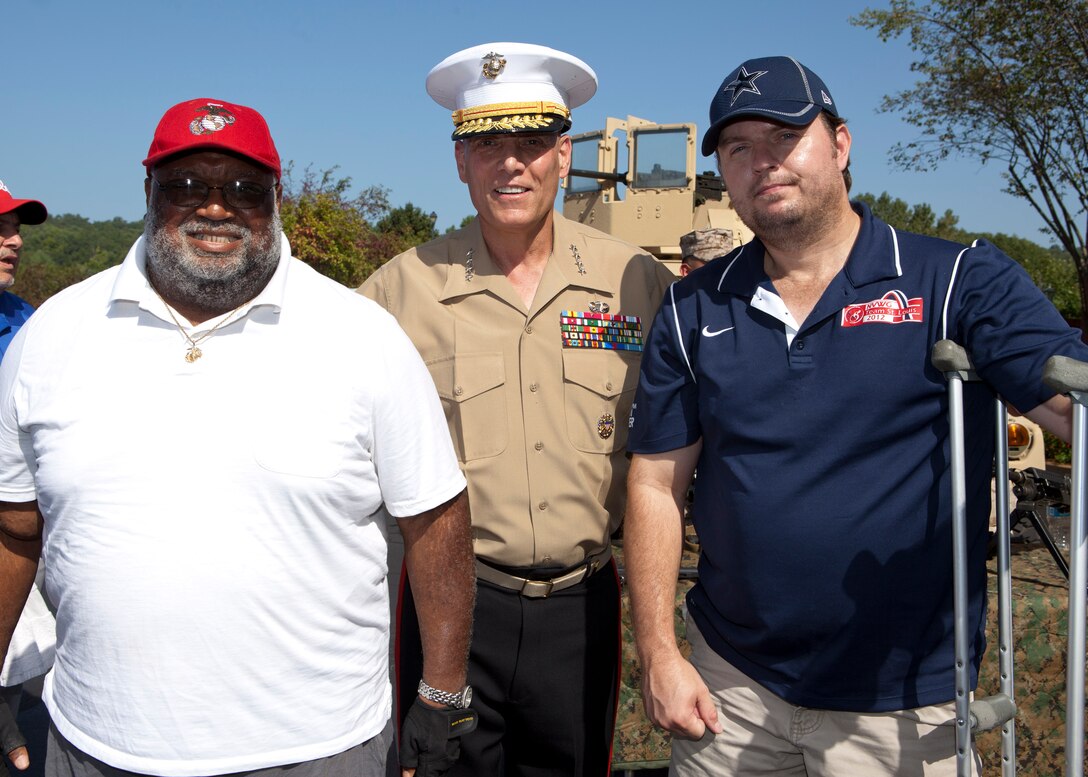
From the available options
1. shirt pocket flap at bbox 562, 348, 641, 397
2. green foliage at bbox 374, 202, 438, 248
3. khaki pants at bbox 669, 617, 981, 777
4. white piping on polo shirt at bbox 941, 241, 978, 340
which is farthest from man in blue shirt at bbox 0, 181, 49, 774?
green foliage at bbox 374, 202, 438, 248

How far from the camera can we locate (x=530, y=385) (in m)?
3.08

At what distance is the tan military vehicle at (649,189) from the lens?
463 inches

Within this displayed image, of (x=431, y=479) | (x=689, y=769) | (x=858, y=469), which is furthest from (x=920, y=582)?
(x=431, y=479)

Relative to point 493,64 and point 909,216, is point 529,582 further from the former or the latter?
point 909,216

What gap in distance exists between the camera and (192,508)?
2.07 meters

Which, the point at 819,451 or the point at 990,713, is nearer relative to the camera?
the point at 990,713

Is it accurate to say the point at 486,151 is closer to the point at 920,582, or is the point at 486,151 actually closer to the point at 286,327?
the point at 286,327

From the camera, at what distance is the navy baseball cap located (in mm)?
2418

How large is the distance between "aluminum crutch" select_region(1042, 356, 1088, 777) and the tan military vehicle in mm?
9756

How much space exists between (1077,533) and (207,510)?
1.74 m

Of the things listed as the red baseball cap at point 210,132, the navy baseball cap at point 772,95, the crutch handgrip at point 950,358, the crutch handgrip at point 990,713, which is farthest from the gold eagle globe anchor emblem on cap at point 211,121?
the crutch handgrip at point 990,713

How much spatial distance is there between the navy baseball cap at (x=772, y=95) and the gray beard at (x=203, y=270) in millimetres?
1187

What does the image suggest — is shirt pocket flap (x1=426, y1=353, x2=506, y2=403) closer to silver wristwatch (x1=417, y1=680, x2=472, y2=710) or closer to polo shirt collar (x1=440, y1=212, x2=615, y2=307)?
polo shirt collar (x1=440, y1=212, x2=615, y2=307)

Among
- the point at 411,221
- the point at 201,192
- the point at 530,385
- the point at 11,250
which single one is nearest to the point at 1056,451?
the point at 530,385
